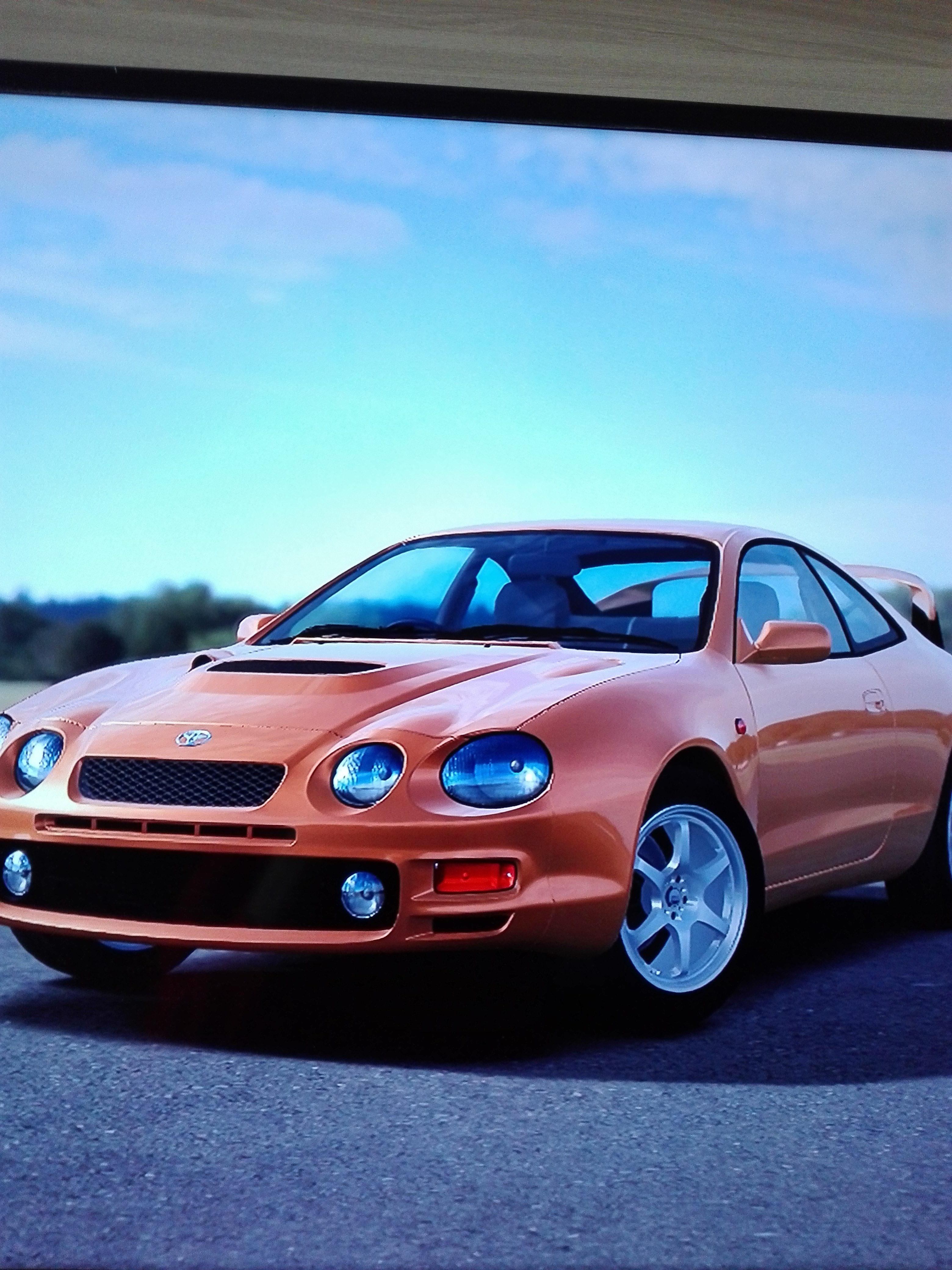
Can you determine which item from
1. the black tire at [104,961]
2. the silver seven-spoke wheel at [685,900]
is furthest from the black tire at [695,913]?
the black tire at [104,961]

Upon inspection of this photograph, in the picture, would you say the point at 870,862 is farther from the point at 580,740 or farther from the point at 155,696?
the point at 155,696

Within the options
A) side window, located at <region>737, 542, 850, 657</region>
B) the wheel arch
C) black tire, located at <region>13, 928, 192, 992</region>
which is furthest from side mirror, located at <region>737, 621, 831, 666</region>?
black tire, located at <region>13, 928, 192, 992</region>

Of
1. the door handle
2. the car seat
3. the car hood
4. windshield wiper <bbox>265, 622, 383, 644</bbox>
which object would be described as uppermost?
the car seat

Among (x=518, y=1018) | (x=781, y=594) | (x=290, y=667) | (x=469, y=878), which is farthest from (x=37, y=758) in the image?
(x=781, y=594)

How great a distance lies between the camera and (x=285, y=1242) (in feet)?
7.95

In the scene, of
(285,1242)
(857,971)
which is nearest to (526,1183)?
(285,1242)

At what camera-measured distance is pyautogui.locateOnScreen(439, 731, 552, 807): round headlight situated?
11.7ft

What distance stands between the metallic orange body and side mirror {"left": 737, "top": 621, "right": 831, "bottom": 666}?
21mm

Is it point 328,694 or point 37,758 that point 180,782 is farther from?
point 37,758

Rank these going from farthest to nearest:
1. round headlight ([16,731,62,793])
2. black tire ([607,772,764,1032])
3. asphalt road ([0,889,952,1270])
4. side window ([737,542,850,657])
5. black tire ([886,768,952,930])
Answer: black tire ([886,768,952,930]) < side window ([737,542,850,657]) < round headlight ([16,731,62,793]) < black tire ([607,772,764,1032]) < asphalt road ([0,889,952,1270])

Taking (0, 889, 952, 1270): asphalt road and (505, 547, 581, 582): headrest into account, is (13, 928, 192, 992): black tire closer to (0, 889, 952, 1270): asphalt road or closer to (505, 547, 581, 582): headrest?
(0, 889, 952, 1270): asphalt road

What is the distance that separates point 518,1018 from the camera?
404 cm

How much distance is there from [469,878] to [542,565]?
1.52 meters

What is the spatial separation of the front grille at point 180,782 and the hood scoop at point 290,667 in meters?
0.40
